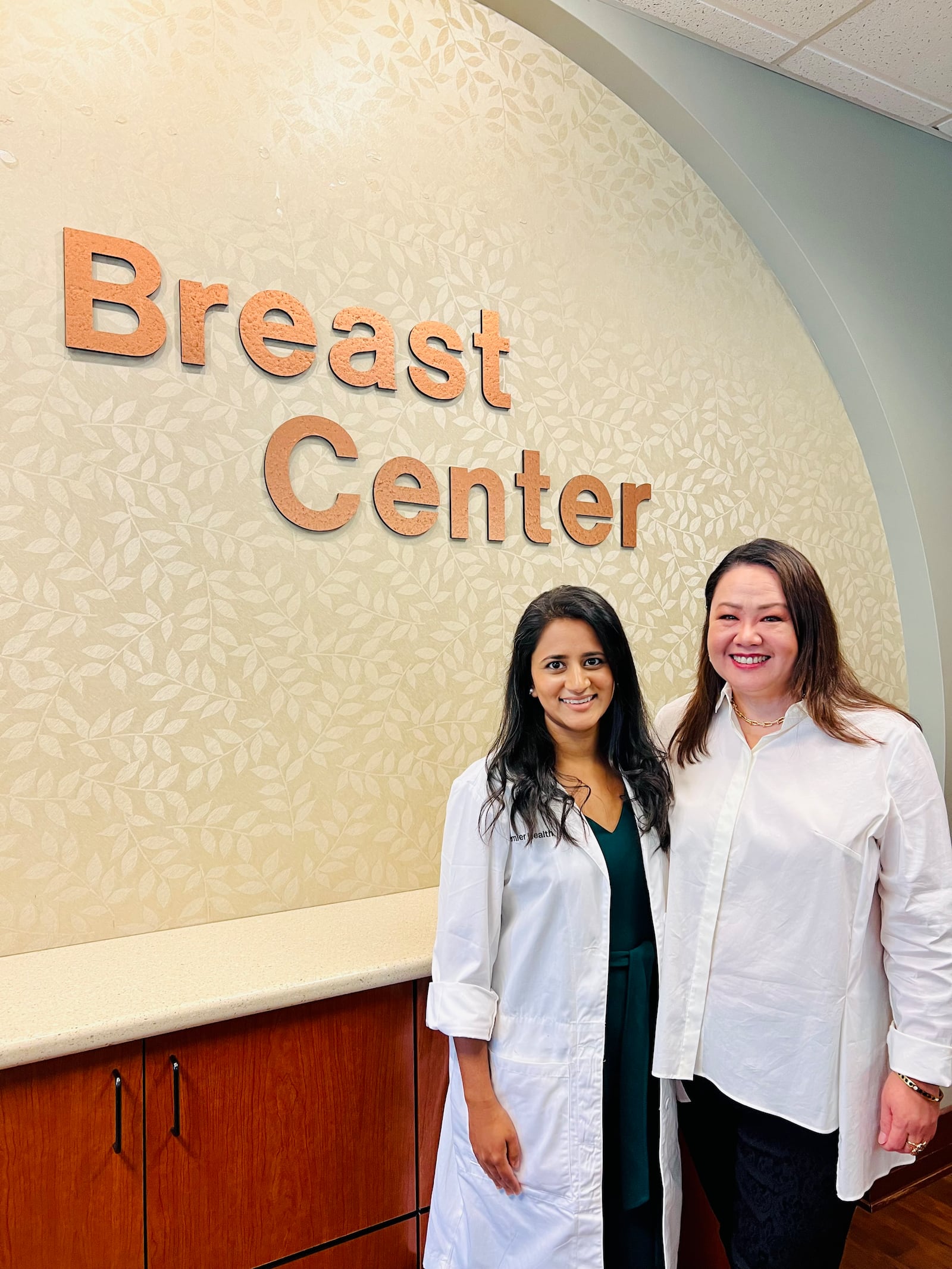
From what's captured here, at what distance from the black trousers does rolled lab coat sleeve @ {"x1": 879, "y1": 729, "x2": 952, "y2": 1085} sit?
8.1 inches

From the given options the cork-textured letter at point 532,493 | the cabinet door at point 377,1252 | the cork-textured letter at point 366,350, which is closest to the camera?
the cabinet door at point 377,1252

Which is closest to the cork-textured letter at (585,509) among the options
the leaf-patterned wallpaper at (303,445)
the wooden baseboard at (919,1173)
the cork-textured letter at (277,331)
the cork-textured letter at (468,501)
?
the leaf-patterned wallpaper at (303,445)

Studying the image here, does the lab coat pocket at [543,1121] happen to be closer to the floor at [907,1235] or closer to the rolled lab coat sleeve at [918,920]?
the rolled lab coat sleeve at [918,920]

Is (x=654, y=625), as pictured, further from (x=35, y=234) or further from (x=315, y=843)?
(x=35, y=234)

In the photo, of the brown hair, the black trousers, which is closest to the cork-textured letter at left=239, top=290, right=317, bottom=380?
the brown hair

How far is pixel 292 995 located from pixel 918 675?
2.40 meters

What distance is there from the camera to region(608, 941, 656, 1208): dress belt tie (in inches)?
61.9

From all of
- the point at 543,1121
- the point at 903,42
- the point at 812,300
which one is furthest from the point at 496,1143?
the point at 903,42

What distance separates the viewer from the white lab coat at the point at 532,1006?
1.51m

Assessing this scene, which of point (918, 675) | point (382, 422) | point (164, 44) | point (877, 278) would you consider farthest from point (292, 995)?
point (877, 278)

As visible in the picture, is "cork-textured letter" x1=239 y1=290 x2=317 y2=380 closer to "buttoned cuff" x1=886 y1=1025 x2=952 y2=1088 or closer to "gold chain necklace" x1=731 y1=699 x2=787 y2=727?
"gold chain necklace" x1=731 y1=699 x2=787 y2=727

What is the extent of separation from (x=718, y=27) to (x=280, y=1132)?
2914 mm

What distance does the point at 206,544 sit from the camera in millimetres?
2012

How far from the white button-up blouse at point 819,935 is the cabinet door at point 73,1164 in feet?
2.96
